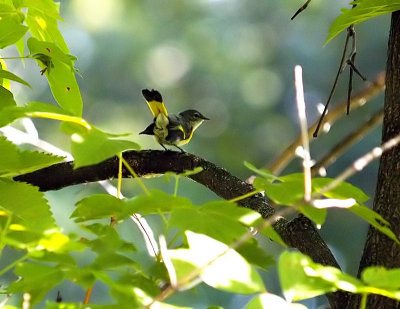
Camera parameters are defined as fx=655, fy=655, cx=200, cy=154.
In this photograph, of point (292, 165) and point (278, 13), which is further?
point (278, 13)

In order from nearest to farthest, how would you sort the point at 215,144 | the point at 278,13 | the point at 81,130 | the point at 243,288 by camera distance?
the point at 243,288, the point at 81,130, the point at 215,144, the point at 278,13

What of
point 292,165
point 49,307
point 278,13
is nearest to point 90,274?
point 49,307

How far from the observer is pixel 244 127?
455 centimetres

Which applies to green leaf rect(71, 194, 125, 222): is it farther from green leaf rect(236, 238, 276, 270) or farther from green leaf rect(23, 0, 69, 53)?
green leaf rect(23, 0, 69, 53)

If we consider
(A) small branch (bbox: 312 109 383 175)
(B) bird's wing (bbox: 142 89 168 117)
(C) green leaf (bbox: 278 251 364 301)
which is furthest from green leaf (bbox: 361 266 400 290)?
(B) bird's wing (bbox: 142 89 168 117)

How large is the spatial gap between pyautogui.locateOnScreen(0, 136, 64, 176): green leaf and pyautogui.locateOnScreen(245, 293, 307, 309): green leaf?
0.69 feet

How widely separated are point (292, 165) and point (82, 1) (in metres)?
1.87

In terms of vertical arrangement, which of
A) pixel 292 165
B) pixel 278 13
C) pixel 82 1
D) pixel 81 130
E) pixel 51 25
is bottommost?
pixel 81 130

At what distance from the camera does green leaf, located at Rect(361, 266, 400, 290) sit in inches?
12.8

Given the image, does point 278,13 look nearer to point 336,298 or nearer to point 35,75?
point 35,75

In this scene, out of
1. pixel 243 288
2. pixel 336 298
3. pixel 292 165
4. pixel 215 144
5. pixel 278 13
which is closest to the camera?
pixel 243 288

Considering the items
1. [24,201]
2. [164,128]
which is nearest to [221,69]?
[164,128]

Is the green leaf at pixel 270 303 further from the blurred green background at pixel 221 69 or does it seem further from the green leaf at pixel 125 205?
the blurred green background at pixel 221 69

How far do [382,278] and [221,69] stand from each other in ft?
15.1
